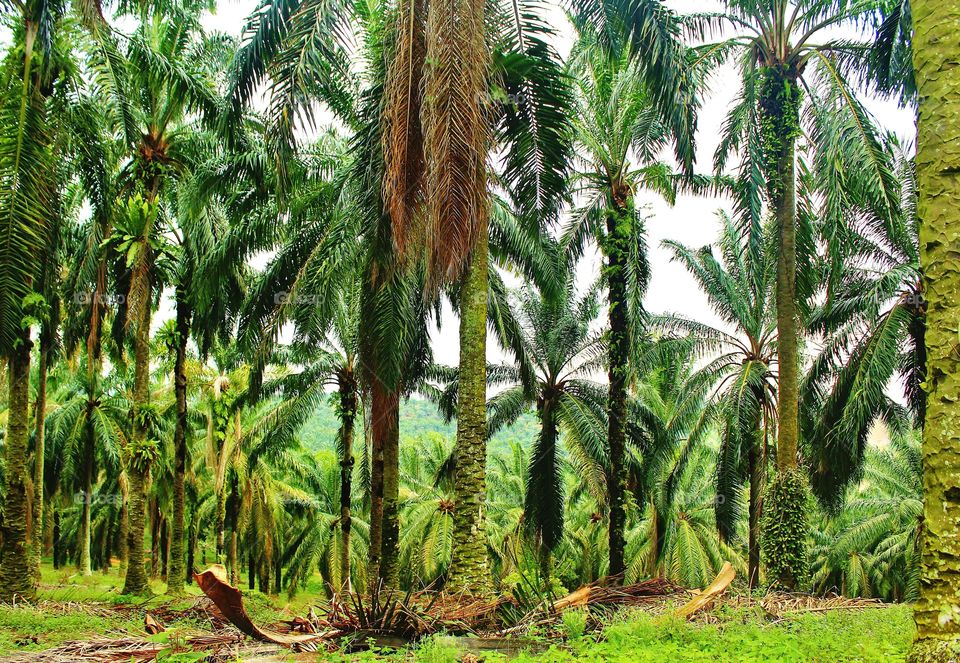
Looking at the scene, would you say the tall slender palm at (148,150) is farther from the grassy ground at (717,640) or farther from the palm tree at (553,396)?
the palm tree at (553,396)

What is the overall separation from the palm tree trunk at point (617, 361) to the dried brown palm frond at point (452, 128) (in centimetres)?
827

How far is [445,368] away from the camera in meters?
23.8

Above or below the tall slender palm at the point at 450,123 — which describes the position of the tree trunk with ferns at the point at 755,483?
below

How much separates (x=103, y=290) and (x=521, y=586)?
1213 cm

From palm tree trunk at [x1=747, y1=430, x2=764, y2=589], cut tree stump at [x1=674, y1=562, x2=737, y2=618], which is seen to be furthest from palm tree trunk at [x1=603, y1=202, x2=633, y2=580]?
cut tree stump at [x1=674, y1=562, x2=737, y2=618]

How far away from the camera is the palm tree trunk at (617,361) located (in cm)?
1725

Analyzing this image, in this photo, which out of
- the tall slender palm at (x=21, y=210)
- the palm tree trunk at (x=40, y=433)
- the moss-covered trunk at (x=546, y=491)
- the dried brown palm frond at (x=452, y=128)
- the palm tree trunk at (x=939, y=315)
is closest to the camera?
the palm tree trunk at (x=939, y=315)

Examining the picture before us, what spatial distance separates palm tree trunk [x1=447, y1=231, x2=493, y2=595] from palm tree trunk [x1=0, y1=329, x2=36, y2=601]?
8539 mm

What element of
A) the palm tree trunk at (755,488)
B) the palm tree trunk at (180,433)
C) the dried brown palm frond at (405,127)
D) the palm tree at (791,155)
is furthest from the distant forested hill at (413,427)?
the dried brown palm frond at (405,127)

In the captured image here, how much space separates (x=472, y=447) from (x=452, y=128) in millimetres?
3905

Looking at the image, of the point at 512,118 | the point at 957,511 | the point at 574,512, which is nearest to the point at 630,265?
the point at 512,118

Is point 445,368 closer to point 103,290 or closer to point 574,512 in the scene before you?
point 103,290

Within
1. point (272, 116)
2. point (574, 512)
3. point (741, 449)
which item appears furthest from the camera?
point (574, 512)

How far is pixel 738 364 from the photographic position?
22.3m
